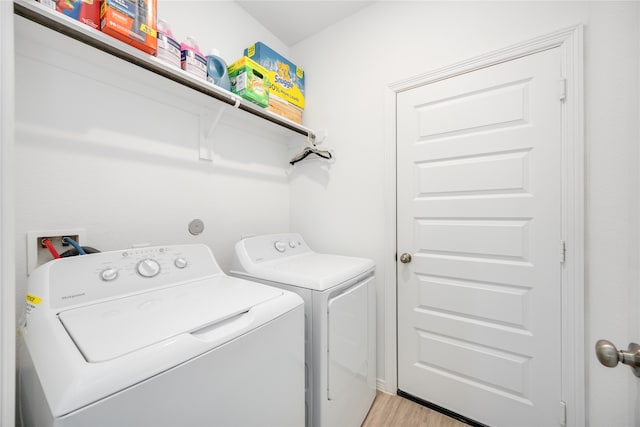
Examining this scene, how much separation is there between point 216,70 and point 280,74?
0.57m

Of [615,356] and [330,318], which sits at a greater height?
[615,356]

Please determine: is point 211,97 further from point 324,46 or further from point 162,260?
point 324,46

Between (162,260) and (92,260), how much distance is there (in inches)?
9.2

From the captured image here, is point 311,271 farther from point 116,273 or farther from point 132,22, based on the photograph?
point 132,22

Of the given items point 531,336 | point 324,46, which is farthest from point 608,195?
point 324,46

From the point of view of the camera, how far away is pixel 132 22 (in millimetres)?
972

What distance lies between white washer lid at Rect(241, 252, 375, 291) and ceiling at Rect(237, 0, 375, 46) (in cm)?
182

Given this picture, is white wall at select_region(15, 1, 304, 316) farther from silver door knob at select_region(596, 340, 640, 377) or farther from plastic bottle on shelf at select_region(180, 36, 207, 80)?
silver door knob at select_region(596, 340, 640, 377)

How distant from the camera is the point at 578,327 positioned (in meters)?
1.20

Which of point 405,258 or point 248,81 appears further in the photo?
→ point 405,258

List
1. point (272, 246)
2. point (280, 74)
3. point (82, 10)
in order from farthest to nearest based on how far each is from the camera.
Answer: point (280, 74), point (272, 246), point (82, 10)

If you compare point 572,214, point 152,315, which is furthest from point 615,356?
point 152,315

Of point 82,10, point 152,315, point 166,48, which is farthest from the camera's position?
point 166,48

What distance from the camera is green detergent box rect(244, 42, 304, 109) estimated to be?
1739 millimetres
